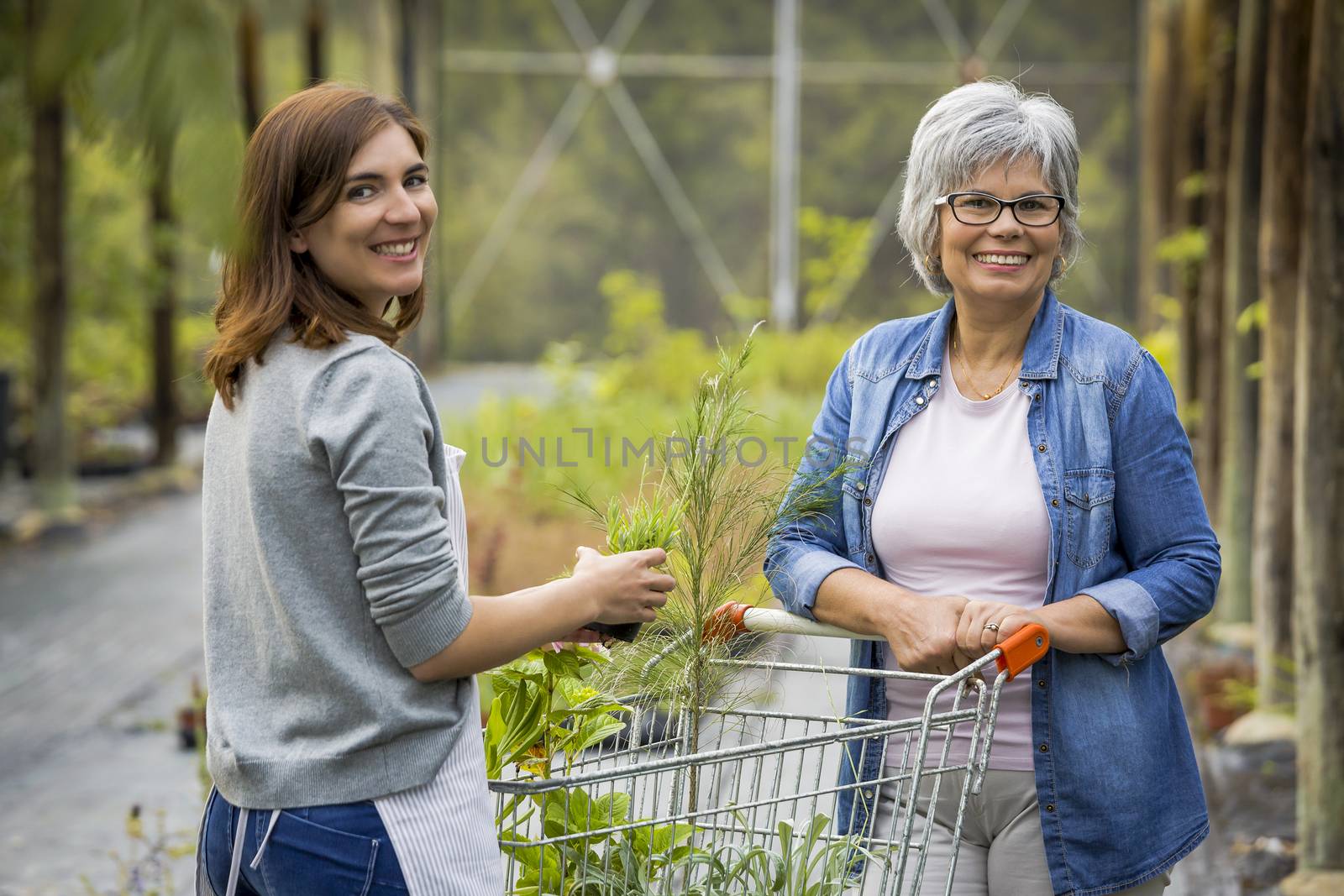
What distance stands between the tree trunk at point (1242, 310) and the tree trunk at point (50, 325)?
8.41 meters

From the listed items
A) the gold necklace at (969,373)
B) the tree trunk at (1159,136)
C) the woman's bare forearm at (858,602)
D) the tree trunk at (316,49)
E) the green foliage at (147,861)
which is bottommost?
the green foliage at (147,861)

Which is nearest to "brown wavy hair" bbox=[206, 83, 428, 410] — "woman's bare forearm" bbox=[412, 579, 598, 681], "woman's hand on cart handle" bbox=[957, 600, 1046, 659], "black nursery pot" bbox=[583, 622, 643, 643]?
"woman's bare forearm" bbox=[412, 579, 598, 681]

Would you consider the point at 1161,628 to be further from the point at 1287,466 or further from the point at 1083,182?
the point at 1083,182

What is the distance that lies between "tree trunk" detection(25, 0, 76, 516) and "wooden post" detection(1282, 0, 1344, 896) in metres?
9.46

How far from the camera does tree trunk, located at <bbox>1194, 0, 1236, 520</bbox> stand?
736 cm

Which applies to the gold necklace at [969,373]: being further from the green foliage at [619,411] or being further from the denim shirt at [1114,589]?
the green foliage at [619,411]

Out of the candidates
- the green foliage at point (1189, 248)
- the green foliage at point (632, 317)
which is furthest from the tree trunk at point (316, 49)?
the green foliage at point (1189, 248)

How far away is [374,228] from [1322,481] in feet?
11.1

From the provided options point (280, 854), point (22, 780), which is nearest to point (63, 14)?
point (280, 854)

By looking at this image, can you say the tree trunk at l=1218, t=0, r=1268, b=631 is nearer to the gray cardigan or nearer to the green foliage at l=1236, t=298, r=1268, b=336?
the green foliage at l=1236, t=298, r=1268, b=336

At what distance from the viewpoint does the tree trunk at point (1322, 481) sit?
4.05m

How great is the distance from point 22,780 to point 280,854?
4.47m

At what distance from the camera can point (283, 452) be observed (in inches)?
65.8

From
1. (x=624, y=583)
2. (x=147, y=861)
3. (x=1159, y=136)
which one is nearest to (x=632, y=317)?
(x=1159, y=136)
